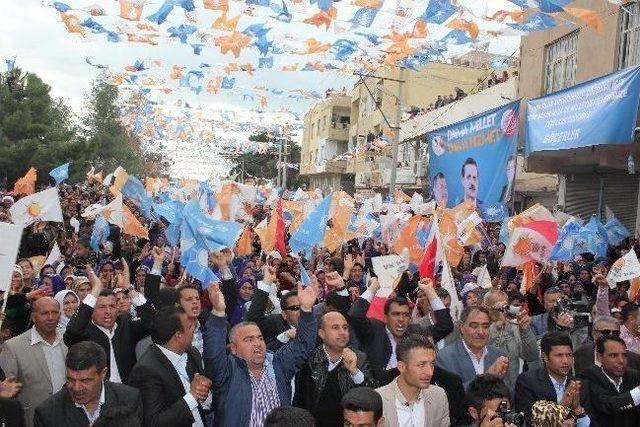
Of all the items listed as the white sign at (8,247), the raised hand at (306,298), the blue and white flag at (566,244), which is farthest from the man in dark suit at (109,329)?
the blue and white flag at (566,244)

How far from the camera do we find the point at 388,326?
6.05 meters

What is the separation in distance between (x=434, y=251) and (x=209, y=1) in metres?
5.26

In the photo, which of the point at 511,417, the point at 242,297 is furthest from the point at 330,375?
the point at 242,297

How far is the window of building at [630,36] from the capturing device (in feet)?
48.4

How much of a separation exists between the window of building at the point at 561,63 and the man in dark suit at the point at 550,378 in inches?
534

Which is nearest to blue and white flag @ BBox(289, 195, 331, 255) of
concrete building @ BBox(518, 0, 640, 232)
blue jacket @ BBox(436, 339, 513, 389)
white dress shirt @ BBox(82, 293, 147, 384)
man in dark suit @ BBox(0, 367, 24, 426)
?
concrete building @ BBox(518, 0, 640, 232)

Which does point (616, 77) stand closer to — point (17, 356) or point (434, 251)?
point (434, 251)

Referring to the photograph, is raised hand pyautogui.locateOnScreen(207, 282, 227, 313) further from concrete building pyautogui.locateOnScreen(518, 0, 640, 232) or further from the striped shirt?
concrete building pyautogui.locateOnScreen(518, 0, 640, 232)

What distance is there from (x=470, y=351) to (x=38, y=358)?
3.01 m

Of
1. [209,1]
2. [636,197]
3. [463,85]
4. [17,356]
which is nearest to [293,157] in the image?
[463,85]

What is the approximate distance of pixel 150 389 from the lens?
436 cm

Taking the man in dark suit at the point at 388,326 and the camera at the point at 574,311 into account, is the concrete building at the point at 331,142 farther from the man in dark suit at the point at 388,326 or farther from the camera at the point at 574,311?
the man in dark suit at the point at 388,326

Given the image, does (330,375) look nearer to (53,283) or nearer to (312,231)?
(53,283)

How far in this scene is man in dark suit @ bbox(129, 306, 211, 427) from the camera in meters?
4.13
